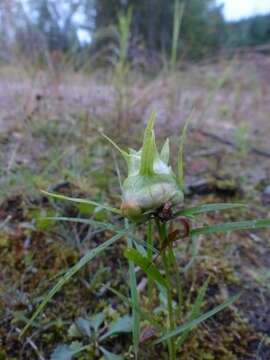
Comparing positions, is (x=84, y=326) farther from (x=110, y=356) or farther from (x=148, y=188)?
(x=148, y=188)

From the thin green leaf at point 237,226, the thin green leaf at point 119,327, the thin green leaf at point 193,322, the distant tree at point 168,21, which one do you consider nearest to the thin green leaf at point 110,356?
the thin green leaf at point 119,327

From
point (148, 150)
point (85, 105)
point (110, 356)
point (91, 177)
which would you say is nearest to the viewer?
point (148, 150)

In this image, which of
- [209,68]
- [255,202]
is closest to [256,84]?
[209,68]

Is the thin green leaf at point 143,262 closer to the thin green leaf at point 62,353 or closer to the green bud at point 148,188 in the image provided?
the green bud at point 148,188

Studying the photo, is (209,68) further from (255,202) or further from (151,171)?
(151,171)

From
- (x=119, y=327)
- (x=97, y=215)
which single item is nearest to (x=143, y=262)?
(x=119, y=327)

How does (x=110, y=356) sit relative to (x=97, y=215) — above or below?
below

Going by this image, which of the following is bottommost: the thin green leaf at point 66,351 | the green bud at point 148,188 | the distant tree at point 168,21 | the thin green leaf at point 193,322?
the thin green leaf at point 66,351
